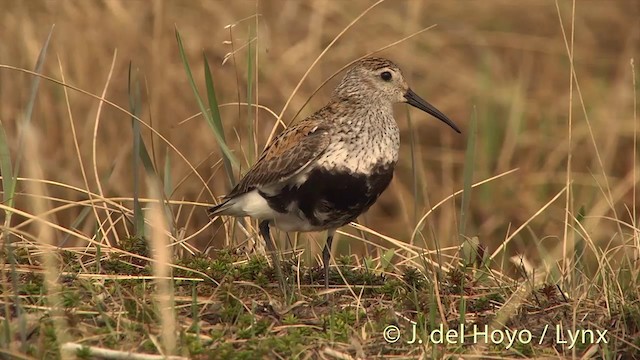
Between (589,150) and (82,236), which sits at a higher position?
(82,236)

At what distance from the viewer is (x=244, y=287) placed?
5074 millimetres

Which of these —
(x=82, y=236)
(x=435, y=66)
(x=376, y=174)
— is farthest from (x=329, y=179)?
(x=435, y=66)

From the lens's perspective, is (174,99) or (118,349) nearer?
(118,349)

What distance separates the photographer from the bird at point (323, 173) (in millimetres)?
5496

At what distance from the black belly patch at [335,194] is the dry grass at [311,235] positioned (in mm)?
255

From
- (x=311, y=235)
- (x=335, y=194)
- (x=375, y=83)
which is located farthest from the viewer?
(x=311, y=235)

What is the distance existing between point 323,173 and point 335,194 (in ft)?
0.40

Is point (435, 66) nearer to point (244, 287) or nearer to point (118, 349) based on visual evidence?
point (244, 287)

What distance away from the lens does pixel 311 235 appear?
664cm

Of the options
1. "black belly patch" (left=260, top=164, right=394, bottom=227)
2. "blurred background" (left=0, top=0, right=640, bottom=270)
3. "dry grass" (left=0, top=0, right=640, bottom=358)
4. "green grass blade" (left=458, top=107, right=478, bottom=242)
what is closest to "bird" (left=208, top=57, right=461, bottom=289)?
"black belly patch" (left=260, top=164, right=394, bottom=227)

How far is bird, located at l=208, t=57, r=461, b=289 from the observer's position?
18.0ft

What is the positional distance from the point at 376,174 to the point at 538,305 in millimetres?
1005

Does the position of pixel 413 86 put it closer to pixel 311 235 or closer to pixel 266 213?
pixel 311 235

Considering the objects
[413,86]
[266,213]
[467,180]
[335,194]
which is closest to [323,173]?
[335,194]
